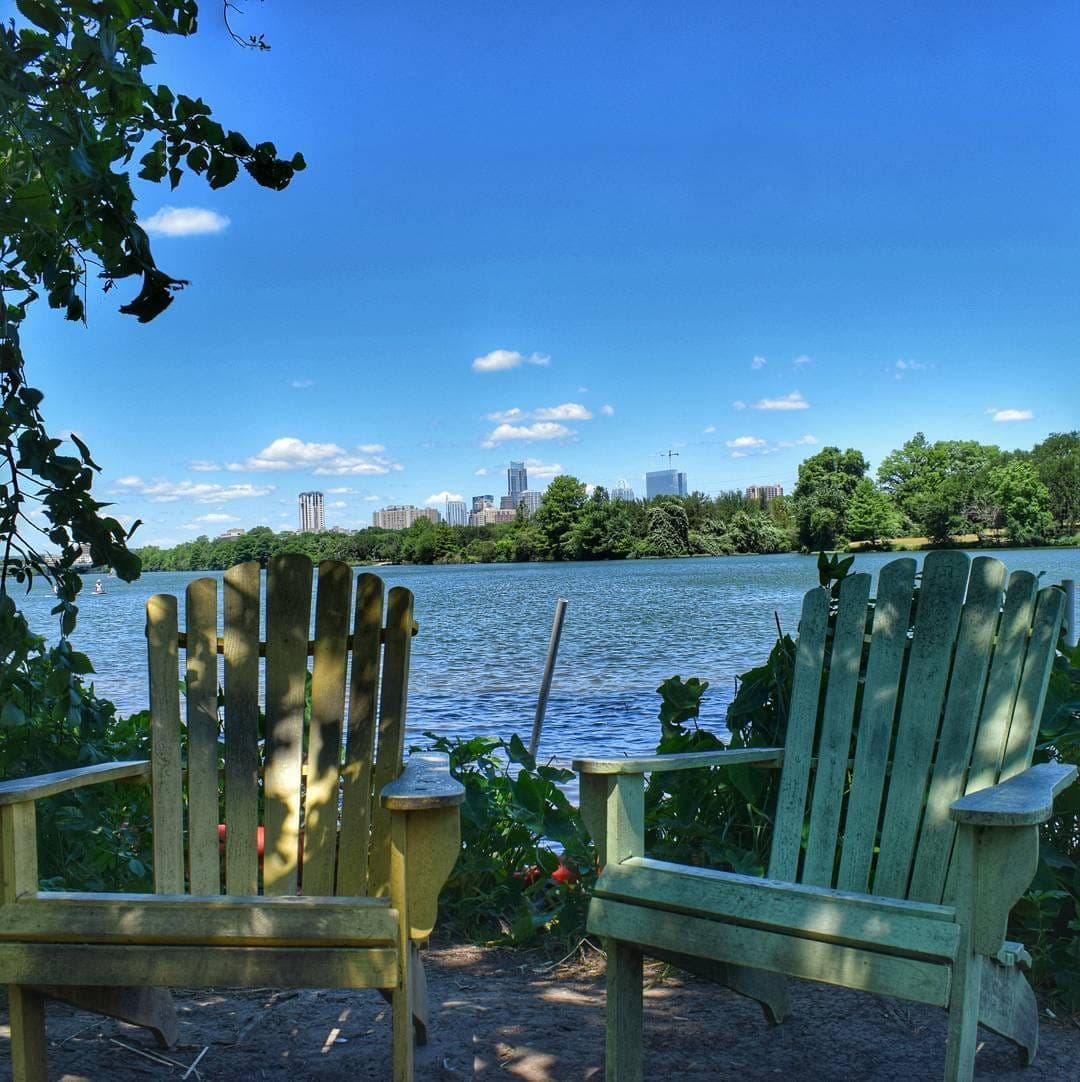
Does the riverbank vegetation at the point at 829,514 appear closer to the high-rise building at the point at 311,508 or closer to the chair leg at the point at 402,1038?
the high-rise building at the point at 311,508

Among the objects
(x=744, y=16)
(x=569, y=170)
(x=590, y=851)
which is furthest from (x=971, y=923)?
(x=569, y=170)

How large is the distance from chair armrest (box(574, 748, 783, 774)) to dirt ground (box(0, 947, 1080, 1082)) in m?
0.67

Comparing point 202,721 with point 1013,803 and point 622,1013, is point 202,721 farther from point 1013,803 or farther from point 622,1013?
point 1013,803

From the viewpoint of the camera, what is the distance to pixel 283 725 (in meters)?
2.49

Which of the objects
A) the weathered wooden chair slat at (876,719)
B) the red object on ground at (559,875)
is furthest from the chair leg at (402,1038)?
the red object on ground at (559,875)

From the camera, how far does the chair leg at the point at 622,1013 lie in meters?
2.01

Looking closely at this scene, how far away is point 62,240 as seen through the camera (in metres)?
2.31

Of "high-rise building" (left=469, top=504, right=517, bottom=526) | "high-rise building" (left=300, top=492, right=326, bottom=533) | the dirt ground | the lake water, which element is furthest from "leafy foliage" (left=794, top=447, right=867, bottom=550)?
the dirt ground

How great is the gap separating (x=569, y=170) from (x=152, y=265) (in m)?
73.0

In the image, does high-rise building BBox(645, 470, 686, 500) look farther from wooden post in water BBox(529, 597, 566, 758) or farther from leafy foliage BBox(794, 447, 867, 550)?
wooden post in water BBox(529, 597, 566, 758)

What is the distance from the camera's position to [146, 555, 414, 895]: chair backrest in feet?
7.96

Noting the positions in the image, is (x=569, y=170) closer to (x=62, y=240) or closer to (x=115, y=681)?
(x=115, y=681)

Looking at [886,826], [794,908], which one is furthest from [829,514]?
[794,908]

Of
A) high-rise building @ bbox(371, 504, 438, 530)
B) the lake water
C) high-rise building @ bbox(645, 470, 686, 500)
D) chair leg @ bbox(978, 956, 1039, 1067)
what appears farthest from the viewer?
high-rise building @ bbox(645, 470, 686, 500)
